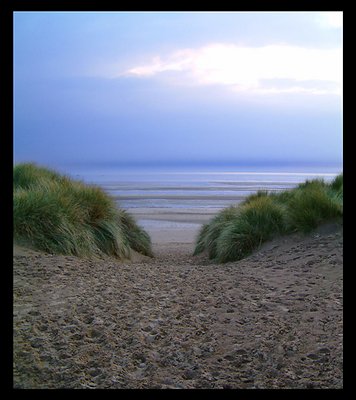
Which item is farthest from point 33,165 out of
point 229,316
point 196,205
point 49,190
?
point 196,205

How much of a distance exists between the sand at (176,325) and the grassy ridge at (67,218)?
42 centimetres

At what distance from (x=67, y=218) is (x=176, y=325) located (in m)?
3.30

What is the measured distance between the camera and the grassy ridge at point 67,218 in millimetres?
6176

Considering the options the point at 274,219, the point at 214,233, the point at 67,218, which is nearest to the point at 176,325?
the point at 67,218

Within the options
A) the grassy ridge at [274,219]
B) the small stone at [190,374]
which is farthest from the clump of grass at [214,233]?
the small stone at [190,374]

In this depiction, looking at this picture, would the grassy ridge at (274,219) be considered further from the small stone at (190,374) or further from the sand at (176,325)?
the small stone at (190,374)

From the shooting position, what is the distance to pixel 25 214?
6.21 metres

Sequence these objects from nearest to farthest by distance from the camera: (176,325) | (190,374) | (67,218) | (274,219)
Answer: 1. (190,374)
2. (176,325)
3. (67,218)
4. (274,219)

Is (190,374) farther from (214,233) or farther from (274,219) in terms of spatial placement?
(214,233)

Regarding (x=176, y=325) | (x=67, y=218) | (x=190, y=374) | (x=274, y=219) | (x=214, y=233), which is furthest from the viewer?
(x=214, y=233)

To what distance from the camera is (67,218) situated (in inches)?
267

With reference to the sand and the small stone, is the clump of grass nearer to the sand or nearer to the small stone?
the sand

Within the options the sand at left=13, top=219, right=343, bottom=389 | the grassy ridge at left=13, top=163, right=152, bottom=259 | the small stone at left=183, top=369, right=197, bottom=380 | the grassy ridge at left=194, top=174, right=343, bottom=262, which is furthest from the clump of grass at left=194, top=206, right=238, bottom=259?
the small stone at left=183, top=369, right=197, bottom=380
